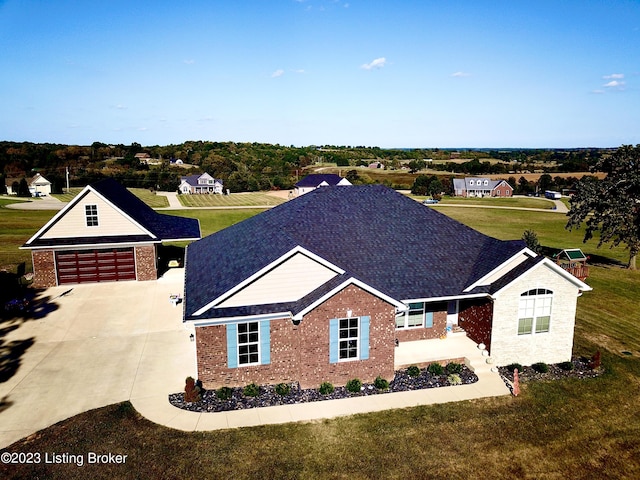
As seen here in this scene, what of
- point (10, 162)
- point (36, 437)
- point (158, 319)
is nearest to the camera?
point (36, 437)

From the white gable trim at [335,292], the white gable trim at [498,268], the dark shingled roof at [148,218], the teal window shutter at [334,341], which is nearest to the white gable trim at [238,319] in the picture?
the white gable trim at [335,292]

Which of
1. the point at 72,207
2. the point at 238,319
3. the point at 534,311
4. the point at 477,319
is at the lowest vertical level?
the point at 477,319

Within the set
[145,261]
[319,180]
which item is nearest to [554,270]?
[145,261]

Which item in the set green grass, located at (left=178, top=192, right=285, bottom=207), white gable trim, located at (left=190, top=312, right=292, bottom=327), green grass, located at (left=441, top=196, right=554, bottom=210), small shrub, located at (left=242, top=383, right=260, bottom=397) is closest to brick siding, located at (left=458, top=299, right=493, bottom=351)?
white gable trim, located at (left=190, top=312, right=292, bottom=327)

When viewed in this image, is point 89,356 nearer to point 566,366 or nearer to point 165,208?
point 566,366

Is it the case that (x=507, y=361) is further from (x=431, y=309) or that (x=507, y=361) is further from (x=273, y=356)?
(x=273, y=356)

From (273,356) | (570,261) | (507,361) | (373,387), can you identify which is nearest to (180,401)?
(273,356)
